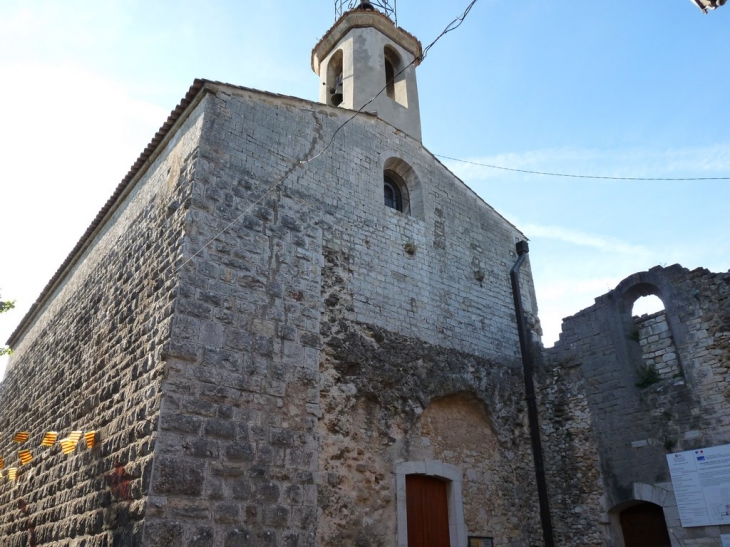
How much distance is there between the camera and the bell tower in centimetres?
1128

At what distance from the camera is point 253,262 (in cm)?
740

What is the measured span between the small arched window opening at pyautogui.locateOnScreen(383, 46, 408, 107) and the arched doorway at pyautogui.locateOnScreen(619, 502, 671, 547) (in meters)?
8.10

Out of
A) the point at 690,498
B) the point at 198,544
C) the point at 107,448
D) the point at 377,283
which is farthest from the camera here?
the point at 377,283

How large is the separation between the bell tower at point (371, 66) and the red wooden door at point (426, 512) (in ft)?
20.6

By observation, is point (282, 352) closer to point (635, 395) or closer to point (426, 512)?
point (426, 512)

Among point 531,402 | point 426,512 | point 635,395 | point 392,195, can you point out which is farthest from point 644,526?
point 392,195

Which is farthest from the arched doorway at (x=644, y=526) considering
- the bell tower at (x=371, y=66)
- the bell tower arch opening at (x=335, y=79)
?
the bell tower arch opening at (x=335, y=79)

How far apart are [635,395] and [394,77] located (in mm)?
7632

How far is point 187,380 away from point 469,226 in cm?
641

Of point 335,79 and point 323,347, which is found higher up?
point 335,79

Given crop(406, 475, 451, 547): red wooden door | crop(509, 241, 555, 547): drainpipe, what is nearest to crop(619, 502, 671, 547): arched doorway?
crop(509, 241, 555, 547): drainpipe

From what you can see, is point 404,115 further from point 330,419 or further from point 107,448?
point 107,448

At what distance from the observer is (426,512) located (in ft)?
26.3

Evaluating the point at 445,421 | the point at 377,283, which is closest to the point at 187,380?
the point at 377,283
